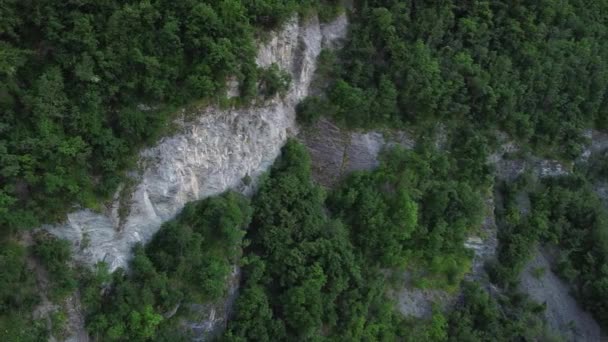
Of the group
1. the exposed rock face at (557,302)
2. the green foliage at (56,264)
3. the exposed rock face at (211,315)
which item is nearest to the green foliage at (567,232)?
the exposed rock face at (557,302)

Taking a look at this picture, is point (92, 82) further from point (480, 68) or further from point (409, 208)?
point (480, 68)

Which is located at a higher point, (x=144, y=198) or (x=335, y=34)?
(x=335, y=34)

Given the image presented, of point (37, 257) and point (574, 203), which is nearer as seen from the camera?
point (37, 257)

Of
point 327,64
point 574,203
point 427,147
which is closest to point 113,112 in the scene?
point 327,64

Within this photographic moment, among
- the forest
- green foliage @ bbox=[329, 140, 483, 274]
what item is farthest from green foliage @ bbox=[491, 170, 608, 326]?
green foliage @ bbox=[329, 140, 483, 274]

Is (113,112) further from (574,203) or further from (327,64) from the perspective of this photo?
(574,203)

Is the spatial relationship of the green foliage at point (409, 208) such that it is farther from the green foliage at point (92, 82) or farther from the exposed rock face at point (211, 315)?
the green foliage at point (92, 82)

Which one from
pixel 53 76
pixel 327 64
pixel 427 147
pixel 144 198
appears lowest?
pixel 427 147

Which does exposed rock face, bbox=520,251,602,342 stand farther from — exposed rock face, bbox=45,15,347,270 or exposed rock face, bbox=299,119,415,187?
exposed rock face, bbox=45,15,347,270

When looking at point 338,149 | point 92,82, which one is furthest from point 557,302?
point 92,82
